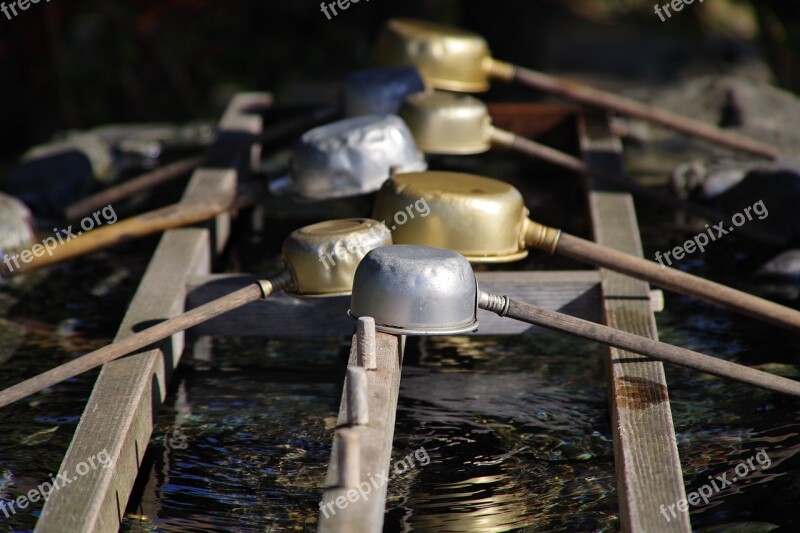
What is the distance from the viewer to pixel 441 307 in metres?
2.46

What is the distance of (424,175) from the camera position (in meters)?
3.21

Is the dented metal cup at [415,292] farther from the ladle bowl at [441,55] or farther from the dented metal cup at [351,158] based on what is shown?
the ladle bowl at [441,55]

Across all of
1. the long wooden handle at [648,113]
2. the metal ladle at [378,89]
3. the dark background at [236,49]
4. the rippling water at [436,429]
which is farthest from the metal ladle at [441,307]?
the dark background at [236,49]

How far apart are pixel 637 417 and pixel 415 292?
2.09 feet

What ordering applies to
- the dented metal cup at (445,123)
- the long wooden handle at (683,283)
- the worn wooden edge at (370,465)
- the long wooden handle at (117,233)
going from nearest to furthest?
1. the worn wooden edge at (370,465)
2. the long wooden handle at (683,283)
3. the long wooden handle at (117,233)
4. the dented metal cup at (445,123)

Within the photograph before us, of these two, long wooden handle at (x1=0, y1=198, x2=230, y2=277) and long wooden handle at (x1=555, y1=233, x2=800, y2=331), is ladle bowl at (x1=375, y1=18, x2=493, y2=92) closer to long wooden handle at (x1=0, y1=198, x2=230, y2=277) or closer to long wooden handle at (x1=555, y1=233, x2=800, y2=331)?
long wooden handle at (x1=0, y1=198, x2=230, y2=277)

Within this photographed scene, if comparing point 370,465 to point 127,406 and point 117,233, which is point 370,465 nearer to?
point 127,406

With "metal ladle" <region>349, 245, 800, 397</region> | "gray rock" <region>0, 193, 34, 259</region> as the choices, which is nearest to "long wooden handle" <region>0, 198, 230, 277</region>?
"gray rock" <region>0, 193, 34, 259</region>

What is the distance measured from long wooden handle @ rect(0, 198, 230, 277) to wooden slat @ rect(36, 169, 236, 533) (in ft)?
0.19

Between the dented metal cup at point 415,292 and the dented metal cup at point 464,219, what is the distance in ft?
1.52

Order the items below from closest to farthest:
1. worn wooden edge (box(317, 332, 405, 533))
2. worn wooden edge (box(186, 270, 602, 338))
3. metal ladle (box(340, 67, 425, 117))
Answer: worn wooden edge (box(317, 332, 405, 533))
worn wooden edge (box(186, 270, 602, 338))
metal ladle (box(340, 67, 425, 117))

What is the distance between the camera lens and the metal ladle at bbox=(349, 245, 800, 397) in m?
2.45

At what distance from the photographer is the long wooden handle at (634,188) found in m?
4.22

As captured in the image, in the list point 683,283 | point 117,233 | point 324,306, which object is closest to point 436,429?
point 324,306
